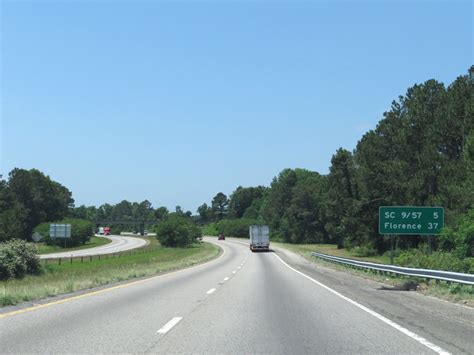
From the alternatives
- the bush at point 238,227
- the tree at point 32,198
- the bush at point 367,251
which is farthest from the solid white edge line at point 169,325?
the bush at point 238,227

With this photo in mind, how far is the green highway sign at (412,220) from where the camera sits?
101 feet

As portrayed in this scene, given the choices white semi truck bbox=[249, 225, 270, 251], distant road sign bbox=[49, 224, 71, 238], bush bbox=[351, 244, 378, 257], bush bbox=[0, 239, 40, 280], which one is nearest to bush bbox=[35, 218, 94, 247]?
distant road sign bbox=[49, 224, 71, 238]

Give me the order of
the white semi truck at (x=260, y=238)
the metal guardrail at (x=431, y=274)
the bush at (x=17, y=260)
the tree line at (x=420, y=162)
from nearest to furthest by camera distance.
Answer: the metal guardrail at (x=431, y=274)
the tree line at (x=420, y=162)
the bush at (x=17, y=260)
the white semi truck at (x=260, y=238)

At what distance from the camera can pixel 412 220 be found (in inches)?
1225

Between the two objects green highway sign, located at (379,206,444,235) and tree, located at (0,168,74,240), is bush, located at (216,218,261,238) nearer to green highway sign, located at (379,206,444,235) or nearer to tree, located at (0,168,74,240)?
tree, located at (0,168,74,240)

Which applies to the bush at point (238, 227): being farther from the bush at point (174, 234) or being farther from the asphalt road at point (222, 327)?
the asphalt road at point (222, 327)

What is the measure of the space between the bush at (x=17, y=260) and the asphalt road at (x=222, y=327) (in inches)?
1337

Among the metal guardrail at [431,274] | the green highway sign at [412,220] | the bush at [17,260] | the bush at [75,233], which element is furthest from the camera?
the bush at [75,233]

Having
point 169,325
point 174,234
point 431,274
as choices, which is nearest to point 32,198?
point 174,234

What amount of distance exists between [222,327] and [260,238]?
7474 centimetres

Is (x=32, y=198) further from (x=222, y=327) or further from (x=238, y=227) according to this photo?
(x=222, y=327)

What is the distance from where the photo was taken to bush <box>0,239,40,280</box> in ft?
→ 159

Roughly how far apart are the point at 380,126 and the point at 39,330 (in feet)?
195

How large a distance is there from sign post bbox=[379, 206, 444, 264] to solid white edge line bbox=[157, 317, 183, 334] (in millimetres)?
21250
